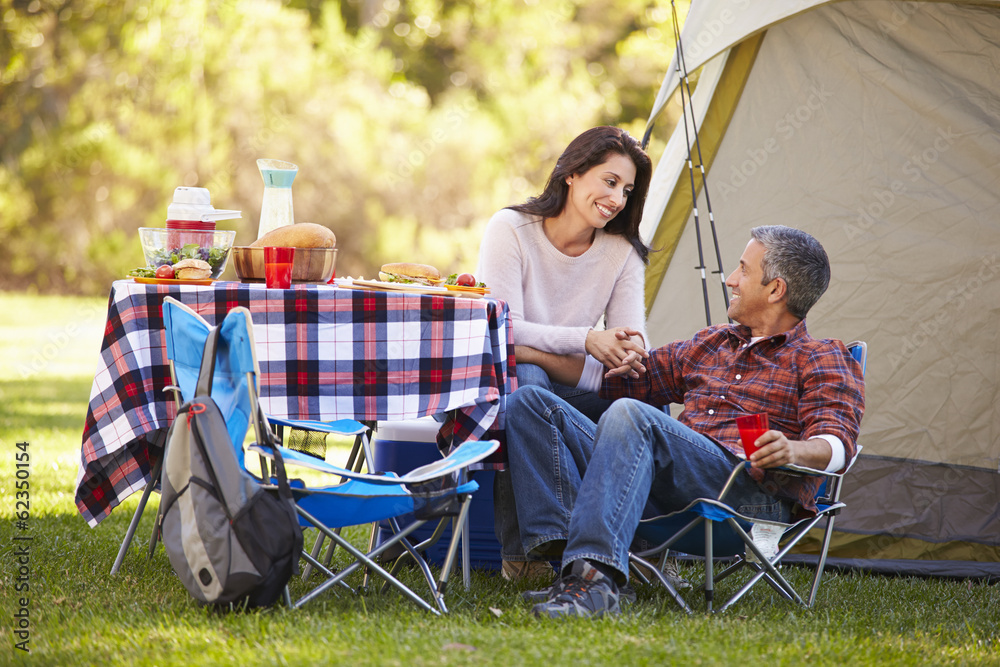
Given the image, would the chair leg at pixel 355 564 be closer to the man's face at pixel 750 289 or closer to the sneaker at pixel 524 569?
the sneaker at pixel 524 569

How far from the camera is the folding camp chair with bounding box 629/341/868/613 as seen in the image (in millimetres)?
2301

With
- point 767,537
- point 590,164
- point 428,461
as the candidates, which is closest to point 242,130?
point 590,164

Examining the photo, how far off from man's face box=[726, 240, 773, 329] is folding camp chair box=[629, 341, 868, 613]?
1.08 feet

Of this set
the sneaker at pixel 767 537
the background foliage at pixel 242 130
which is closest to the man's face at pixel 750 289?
the sneaker at pixel 767 537

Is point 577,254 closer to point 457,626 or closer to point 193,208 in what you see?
point 193,208

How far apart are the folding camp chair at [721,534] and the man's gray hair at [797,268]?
0.25m

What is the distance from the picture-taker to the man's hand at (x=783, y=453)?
7.47ft

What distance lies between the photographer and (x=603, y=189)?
2.97 meters

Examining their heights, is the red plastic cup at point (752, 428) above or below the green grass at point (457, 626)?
above

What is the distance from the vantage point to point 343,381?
2.38 m

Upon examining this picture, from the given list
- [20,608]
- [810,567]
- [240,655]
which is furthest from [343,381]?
[810,567]

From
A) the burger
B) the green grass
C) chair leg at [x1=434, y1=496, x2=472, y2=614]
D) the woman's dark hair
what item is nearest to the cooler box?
the green grass

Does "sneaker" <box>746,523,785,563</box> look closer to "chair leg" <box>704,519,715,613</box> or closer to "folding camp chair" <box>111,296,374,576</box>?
"chair leg" <box>704,519,715,613</box>

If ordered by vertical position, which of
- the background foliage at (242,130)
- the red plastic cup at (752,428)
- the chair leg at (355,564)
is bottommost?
the chair leg at (355,564)
